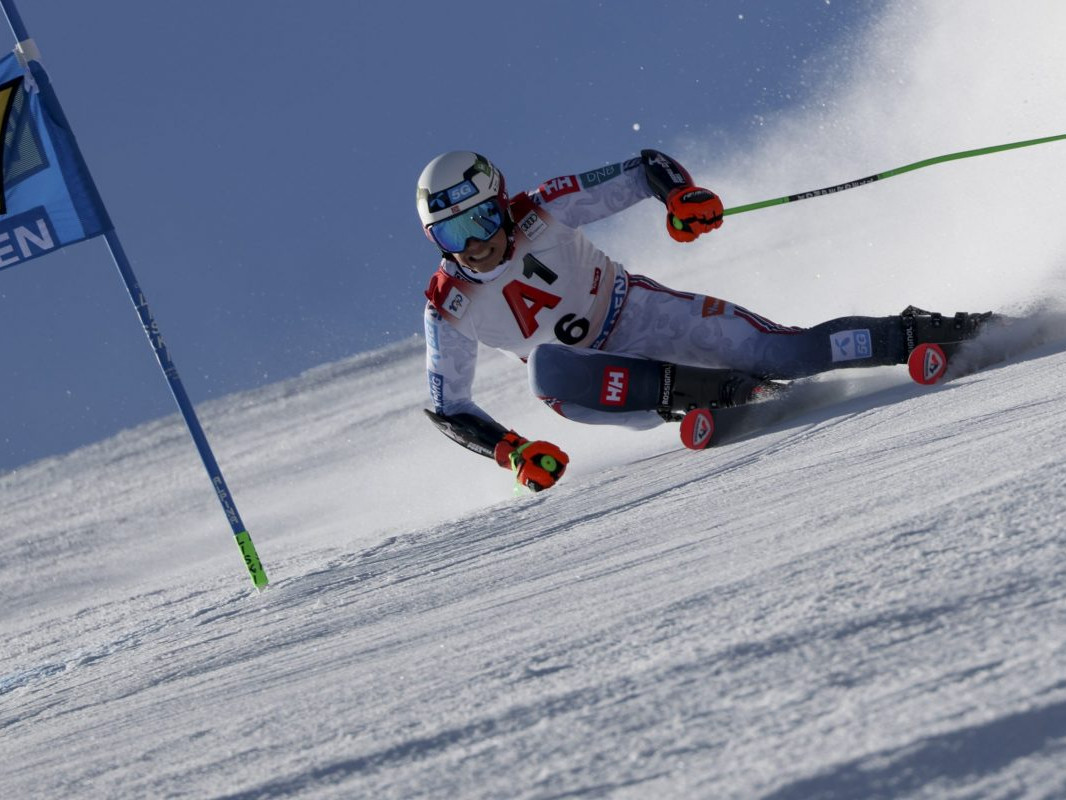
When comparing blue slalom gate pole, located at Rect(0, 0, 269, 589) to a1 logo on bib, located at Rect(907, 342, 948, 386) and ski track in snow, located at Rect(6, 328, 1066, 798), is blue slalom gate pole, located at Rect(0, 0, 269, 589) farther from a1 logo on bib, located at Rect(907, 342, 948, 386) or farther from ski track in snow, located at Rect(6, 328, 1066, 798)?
a1 logo on bib, located at Rect(907, 342, 948, 386)

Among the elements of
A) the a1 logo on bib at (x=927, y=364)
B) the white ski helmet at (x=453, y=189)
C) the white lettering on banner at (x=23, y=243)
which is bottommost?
the a1 logo on bib at (x=927, y=364)

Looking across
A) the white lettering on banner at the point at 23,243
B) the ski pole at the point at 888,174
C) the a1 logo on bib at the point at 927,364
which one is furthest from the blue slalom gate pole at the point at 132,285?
the a1 logo on bib at the point at 927,364

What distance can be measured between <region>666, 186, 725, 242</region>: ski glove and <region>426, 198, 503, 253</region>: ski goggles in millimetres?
649

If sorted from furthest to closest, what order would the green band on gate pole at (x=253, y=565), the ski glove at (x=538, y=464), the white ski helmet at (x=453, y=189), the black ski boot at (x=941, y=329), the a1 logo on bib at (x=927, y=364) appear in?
the ski glove at (x=538, y=464) < the white ski helmet at (x=453, y=189) < the green band on gate pole at (x=253, y=565) < the black ski boot at (x=941, y=329) < the a1 logo on bib at (x=927, y=364)

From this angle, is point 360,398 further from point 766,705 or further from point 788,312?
point 766,705

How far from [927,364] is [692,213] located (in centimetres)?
105

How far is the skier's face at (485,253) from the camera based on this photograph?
4.41 meters

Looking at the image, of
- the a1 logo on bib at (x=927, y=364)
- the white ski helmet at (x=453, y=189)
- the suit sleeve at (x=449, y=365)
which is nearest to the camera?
the a1 logo on bib at (x=927, y=364)

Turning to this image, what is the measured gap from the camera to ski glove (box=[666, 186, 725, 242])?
437 centimetres

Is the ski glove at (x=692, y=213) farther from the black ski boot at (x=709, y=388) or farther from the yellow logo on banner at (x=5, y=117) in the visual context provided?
the yellow logo on banner at (x=5, y=117)

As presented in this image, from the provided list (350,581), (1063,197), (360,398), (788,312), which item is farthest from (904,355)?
(360,398)

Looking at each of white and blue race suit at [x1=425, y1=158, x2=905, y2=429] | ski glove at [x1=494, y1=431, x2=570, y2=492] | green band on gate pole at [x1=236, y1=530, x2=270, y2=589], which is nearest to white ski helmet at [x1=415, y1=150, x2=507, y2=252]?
white and blue race suit at [x1=425, y1=158, x2=905, y2=429]

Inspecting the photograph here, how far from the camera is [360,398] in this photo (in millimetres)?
19953

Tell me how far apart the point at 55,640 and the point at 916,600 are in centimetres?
386
